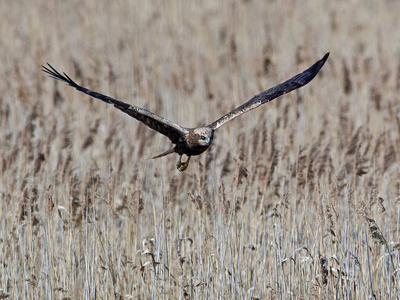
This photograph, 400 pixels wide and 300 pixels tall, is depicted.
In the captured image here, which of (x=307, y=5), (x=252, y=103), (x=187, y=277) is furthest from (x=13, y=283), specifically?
(x=307, y=5)

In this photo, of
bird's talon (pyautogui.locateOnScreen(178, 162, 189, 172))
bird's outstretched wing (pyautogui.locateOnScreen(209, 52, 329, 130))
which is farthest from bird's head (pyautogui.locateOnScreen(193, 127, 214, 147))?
bird's talon (pyautogui.locateOnScreen(178, 162, 189, 172))

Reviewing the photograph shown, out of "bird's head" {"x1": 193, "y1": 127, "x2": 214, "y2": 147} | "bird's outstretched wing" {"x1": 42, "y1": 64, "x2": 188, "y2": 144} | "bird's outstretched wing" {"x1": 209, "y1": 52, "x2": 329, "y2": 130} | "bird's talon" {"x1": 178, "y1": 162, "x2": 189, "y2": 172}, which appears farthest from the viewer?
"bird's talon" {"x1": 178, "y1": 162, "x2": 189, "y2": 172}

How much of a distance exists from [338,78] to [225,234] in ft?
14.7

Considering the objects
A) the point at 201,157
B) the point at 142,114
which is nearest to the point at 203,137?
the point at 201,157

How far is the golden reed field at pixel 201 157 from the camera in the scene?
4.06 m

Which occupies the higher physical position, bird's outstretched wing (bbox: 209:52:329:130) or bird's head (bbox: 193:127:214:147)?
bird's outstretched wing (bbox: 209:52:329:130)

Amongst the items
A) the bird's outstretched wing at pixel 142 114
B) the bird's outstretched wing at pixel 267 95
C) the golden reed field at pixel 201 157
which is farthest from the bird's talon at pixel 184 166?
the bird's outstretched wing at pixel 267 95

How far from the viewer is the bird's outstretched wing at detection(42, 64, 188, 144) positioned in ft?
14.0

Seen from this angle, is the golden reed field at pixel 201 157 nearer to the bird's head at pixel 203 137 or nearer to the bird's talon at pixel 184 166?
the bird's talon at pixel 184 166

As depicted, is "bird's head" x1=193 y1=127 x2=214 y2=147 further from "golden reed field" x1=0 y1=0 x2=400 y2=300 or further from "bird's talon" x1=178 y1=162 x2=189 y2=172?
"bird's talon" x1=178 y1=162 x2=189 y2=172

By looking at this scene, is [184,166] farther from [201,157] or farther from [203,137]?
[203,137]

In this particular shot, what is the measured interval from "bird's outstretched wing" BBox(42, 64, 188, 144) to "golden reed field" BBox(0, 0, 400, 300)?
0.33m

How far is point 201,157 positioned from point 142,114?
72cm

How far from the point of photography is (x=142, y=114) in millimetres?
4395
